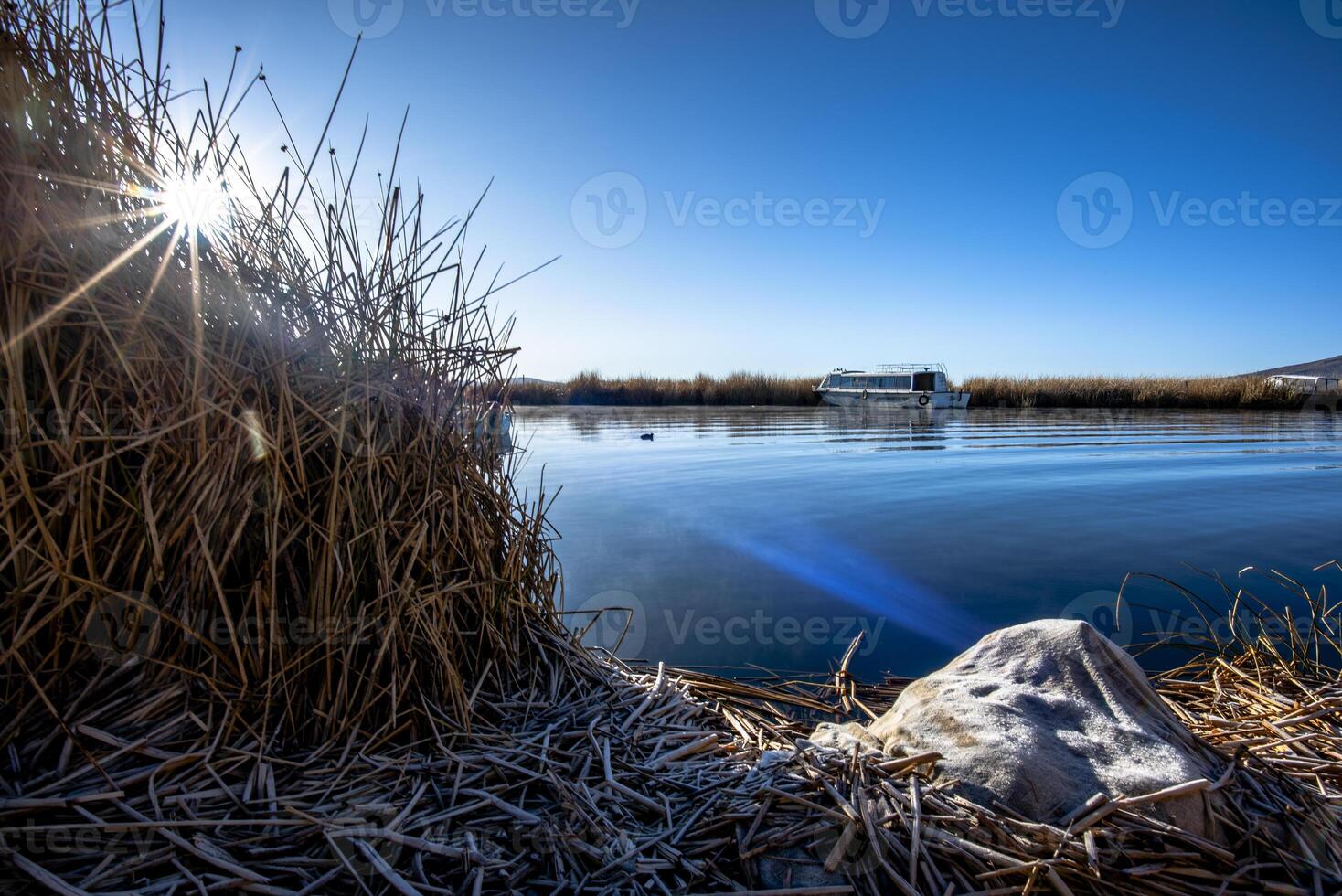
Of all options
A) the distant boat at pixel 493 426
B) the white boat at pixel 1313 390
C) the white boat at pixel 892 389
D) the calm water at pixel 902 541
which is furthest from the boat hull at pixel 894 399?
the distant boat at pixel 493 426

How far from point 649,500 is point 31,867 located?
23.2 feet

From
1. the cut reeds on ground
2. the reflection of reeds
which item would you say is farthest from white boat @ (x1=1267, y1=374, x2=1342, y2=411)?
the cut reeds on ground

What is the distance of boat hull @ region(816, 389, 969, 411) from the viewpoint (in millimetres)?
35781

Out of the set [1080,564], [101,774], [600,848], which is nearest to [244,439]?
[101,774]

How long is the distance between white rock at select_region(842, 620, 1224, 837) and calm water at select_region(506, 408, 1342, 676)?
5.23ft

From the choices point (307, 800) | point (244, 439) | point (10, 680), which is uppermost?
point (244, 439)

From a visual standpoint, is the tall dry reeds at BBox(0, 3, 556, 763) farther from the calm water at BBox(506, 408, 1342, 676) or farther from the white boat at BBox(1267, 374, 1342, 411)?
the white boat at BBox(1267, 374, 1342, 411)

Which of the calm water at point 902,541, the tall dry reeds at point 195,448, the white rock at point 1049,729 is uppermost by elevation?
the tall dry reeds at point 195,448

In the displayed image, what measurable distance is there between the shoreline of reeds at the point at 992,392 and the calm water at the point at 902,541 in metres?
27.0

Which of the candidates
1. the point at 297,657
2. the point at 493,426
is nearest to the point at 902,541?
the point at 493,426

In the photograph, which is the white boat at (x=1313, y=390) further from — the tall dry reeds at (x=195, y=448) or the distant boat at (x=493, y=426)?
the tall dry reeds at (x=195, y=448)

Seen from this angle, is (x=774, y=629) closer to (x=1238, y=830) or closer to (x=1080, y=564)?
(x=1238, y=830)

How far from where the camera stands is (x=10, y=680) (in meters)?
1.69

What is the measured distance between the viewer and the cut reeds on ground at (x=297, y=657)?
153cm
